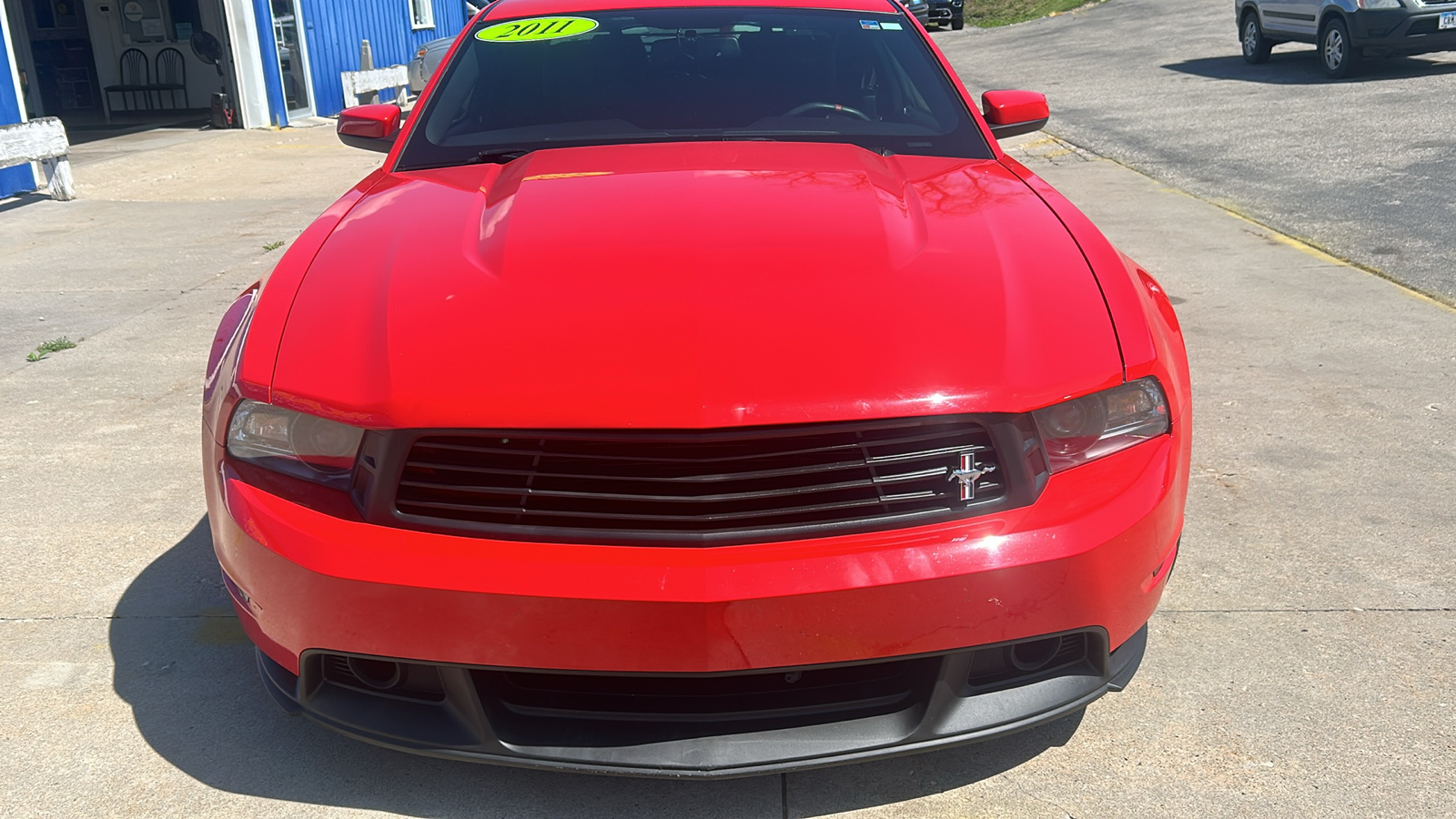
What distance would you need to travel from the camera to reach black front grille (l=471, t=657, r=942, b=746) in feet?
6.70

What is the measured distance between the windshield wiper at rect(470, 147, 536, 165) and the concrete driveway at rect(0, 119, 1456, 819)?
1325 mm

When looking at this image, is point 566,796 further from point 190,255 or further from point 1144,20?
point 1144,20

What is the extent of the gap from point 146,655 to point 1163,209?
7.11m

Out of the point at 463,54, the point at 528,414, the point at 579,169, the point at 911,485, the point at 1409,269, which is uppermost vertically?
the point at 463,54

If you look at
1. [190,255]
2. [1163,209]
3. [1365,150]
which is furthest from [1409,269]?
[190,255]

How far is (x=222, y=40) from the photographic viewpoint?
52.3 ft

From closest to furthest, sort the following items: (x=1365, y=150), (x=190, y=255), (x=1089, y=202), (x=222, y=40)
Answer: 1. (x=190, y=255)
2. (x=1089, y=202)
3. (x=1365, y=150)
4. (x=222, y=40)

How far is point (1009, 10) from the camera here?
3575cm

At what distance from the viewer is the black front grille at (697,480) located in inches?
78.5

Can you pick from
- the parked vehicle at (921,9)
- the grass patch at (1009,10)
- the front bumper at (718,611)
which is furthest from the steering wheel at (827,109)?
the grass patch at (1009,10)

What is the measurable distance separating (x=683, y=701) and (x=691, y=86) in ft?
6.50

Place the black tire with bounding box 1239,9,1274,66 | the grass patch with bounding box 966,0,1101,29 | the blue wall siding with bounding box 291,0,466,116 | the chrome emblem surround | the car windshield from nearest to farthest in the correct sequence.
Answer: the chrome emblem surround < the car windshield < the black tire with bounding box 1239,9,1274,66 < the blue wall siding with bounding box 291,0,466,116 < the grass patch with bounding box 966,0,1101,29

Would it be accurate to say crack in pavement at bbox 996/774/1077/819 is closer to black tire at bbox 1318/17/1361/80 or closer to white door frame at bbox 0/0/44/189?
white door frame at bbox 0/0/44/189

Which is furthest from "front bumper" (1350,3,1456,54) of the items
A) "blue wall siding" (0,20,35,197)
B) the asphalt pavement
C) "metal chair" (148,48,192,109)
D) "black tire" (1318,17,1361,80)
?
"metal chair" (148,48,192,109)
